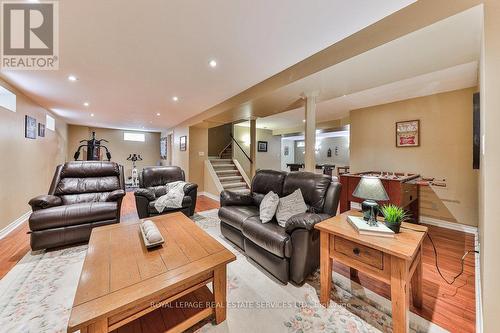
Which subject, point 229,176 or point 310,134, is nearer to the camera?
point 310,134

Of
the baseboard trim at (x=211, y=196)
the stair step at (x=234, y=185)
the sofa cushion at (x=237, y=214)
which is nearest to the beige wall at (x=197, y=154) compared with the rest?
the baseboard trim at (x=211, y=196)

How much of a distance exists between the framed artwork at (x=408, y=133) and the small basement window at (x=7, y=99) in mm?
7216

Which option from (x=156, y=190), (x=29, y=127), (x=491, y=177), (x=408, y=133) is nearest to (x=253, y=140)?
(x=156, y=190)

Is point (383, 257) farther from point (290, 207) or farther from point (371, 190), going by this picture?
point (290, 207)

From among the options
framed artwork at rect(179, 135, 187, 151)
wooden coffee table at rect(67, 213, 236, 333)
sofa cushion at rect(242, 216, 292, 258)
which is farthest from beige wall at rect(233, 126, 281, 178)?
wooden coffee table at rect(67, 213, 236, 333)

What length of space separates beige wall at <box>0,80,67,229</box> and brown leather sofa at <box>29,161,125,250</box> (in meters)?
0.83

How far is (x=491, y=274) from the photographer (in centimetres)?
124

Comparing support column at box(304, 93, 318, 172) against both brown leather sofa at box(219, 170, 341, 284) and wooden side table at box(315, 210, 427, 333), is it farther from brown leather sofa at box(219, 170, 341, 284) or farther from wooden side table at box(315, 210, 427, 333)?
wooden side table at box(315, 210, 427, 333)

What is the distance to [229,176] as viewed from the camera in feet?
20.9

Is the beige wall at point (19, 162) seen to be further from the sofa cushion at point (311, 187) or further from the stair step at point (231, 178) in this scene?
the sofa cushion at point (311, 187)

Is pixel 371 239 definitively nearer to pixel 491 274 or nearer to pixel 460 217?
pixel 491 274

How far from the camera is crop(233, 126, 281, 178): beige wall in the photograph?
794 centimetres

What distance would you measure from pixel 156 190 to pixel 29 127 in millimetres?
2973

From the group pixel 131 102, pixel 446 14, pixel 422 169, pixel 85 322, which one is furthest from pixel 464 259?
pixel 131 102
